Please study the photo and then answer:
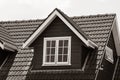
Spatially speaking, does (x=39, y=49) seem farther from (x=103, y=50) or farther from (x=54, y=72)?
(x=103, y=50)

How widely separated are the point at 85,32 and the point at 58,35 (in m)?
2.57

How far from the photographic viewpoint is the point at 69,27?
684 inches

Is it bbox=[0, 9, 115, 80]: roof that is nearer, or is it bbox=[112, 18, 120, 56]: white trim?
bbox=[0, 9, 115, 80]: roof

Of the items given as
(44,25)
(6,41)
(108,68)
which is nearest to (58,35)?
(44,25)

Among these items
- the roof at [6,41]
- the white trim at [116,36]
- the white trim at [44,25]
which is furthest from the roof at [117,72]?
the roof at [6,41]

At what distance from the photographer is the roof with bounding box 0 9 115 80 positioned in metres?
17.5

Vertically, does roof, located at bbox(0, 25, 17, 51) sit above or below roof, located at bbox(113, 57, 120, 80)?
above

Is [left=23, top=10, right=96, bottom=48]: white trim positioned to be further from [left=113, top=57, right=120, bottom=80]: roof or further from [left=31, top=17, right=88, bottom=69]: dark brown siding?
[left=113, top=57, right=120, bottom=80]: roof

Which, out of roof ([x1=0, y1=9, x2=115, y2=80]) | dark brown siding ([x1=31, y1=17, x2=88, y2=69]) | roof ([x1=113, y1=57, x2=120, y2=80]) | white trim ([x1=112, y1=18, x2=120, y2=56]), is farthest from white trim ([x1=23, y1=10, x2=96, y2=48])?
white trim ([x1=112, y1=18, x2=120, y2=56])

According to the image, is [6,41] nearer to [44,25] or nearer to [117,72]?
[44,25]

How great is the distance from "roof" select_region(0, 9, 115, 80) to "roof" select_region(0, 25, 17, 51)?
36 cm

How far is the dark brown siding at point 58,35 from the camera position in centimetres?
1719

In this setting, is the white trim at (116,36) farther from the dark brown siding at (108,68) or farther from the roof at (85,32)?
the roof at (85,32)

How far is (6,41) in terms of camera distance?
19.5m
